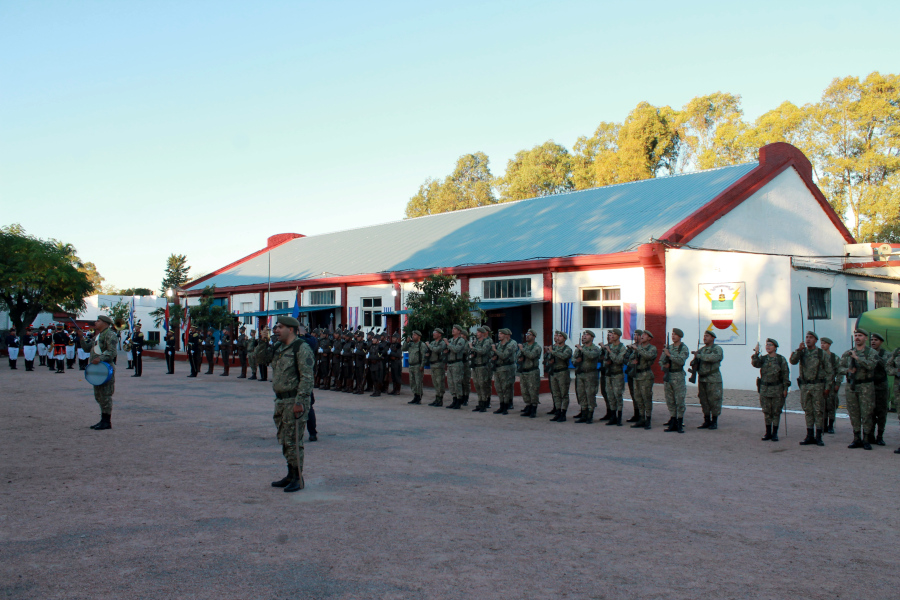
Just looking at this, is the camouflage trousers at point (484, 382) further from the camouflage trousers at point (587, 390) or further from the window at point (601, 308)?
the window at point (601, 308)

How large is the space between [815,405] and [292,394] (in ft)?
25.9

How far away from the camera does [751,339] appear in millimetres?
17062

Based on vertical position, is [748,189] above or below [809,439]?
above

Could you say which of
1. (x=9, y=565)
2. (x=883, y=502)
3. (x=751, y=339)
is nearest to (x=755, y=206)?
(x=751, y=339)

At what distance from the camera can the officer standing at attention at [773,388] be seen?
10.8 metres

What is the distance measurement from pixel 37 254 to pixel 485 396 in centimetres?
3798

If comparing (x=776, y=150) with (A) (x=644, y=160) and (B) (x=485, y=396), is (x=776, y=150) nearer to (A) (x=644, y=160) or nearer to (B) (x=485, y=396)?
(B) (x=485, y=396)

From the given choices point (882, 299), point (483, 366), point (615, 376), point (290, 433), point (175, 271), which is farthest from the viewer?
Answer: point (175, 271)

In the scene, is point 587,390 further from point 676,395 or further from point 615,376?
point 676,395

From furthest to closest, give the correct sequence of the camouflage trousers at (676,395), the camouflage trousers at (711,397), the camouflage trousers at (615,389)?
the camouflage trousers at (615,389) < the camouflage trousers at (711,397) < the camouflage trousers at (676,395)

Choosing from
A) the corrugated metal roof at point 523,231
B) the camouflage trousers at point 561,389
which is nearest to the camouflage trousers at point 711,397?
the camouflage trousers at point 561,389

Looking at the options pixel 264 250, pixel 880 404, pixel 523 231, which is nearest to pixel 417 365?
pixel 880 404

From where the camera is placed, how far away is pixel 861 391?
10086 mm

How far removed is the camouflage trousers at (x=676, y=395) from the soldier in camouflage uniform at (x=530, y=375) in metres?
2.78
